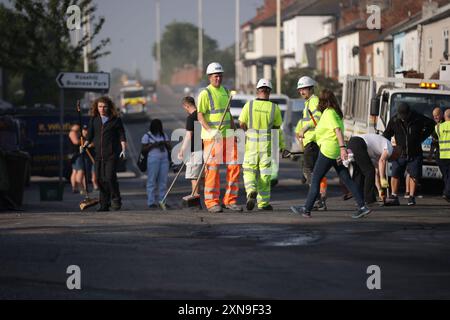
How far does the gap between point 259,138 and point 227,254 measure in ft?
17.0

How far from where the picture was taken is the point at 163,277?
9.95 metres

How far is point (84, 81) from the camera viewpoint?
103 ft

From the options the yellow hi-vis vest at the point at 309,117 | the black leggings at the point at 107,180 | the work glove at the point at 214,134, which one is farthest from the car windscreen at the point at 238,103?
the work glove at the point at 214,134

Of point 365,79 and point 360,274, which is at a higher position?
point 365,79

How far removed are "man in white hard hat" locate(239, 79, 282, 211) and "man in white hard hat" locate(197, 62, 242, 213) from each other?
0.68 feet

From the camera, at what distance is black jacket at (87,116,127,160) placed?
17.5 metres

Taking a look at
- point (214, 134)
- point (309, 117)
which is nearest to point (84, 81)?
point (309, 117)

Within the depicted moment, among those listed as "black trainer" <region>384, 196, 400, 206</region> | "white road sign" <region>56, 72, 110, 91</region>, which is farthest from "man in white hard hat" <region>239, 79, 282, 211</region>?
"white road sign" <region>56, 72, 110, 91</region>

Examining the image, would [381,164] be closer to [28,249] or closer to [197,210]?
[197,210]

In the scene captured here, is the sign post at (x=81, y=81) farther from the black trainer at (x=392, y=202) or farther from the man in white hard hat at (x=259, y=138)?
the man in white hard hat at (x=259, y=138)

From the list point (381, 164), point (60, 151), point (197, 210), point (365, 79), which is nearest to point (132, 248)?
point (197, 210)

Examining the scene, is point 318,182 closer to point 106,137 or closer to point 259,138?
point 259,138

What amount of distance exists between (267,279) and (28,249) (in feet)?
10.2

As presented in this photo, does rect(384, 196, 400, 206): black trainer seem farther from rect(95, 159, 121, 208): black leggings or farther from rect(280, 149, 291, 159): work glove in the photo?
rect(95, 159, 121, 208): black leggings
